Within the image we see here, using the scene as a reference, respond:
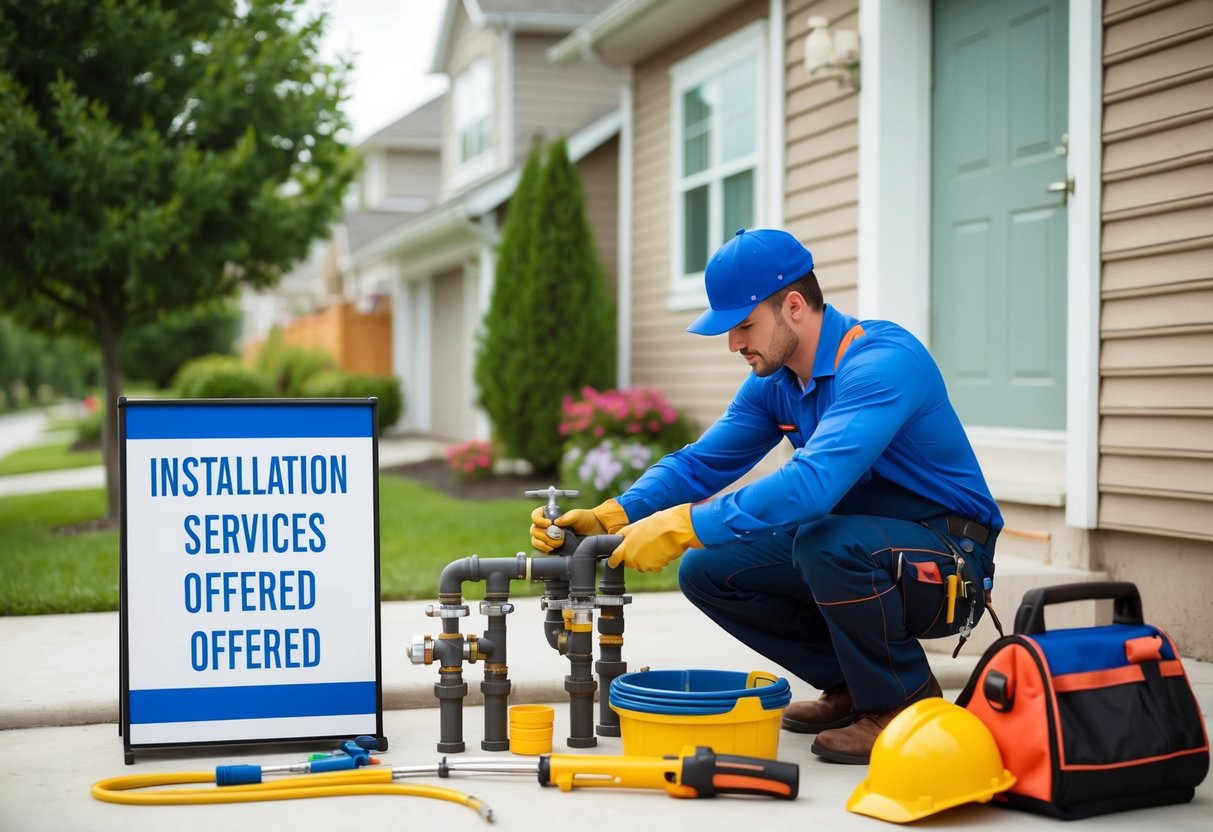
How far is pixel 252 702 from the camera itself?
4043 millimetres

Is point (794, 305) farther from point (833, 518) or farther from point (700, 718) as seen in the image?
point (700, 718)

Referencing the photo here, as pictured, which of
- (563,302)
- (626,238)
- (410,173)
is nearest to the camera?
(626,238)

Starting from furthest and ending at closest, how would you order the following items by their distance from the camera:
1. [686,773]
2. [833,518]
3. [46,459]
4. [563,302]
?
[46,459]
[563,302]
[833,518]
[686,773]

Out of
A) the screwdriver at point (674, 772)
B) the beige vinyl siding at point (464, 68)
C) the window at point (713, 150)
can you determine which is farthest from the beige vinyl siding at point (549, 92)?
the screwdriver at point (674, 772)

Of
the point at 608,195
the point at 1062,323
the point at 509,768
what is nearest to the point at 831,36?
the point at 1062,323

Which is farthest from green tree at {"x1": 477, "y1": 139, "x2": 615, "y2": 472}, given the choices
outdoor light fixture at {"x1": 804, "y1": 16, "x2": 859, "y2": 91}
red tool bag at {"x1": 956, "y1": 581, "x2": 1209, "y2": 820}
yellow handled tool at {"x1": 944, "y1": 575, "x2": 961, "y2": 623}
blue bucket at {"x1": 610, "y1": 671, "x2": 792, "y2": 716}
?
red tool bag at {"x1": 956, "y1": 581, "x2": 1209, "y2": 820}

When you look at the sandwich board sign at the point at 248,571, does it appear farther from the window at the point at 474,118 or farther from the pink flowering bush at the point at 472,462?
the window at the point at 474,118

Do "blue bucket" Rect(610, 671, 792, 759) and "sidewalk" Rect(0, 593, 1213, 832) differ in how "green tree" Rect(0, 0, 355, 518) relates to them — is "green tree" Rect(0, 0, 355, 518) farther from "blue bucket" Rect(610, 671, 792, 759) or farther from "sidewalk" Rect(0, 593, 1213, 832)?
"blue bucket" Rect(610, 671, 792, 759)

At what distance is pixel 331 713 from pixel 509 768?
0.74 m

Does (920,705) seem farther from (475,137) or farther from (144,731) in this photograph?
(475,137)

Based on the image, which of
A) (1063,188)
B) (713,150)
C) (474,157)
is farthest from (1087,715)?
(474,157)

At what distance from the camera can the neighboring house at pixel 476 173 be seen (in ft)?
48.4

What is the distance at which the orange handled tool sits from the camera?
11.4ft

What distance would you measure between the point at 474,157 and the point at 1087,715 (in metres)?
16.3
